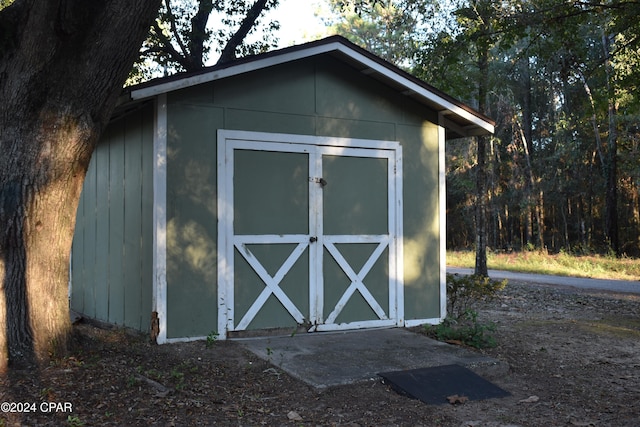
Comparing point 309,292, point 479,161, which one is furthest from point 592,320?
point 479,161

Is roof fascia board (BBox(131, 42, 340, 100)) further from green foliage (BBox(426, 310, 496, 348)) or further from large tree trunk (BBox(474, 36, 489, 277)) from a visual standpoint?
large tree trunk (BBox(474, 36, 489, 277))

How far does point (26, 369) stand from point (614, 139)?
24.7m

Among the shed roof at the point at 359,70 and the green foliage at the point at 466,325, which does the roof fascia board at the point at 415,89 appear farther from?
the green foliage at the point at 466,325

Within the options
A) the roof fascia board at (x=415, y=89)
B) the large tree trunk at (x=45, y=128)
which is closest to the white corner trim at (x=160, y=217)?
the large tree trunk at (x=45, y=128)

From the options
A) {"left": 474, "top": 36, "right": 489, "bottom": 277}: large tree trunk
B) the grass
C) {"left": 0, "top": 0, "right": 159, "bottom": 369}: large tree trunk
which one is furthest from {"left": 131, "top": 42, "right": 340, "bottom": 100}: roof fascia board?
the grass

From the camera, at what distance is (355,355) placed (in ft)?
21.3

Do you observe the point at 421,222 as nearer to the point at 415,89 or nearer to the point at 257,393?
the point at 415,89

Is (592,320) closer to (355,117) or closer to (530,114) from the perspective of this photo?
(355,117)

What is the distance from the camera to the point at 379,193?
26.8 ft

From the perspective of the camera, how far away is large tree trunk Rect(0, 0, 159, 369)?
17.3ft

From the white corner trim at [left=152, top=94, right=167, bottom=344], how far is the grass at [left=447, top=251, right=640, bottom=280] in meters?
14.8

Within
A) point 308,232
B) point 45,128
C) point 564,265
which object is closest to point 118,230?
point 308,232

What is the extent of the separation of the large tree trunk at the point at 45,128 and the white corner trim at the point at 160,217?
121 cm

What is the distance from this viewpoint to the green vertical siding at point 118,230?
7270 mm
